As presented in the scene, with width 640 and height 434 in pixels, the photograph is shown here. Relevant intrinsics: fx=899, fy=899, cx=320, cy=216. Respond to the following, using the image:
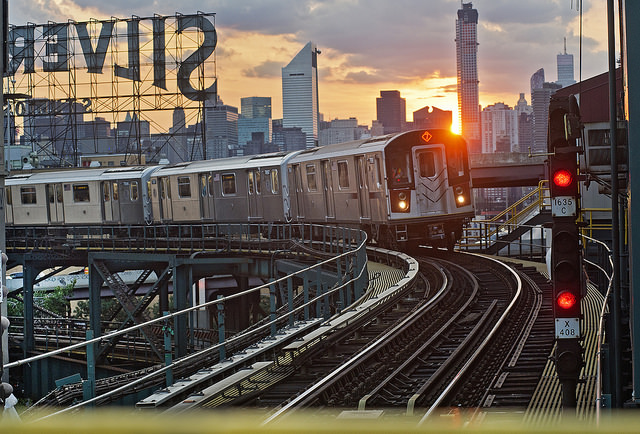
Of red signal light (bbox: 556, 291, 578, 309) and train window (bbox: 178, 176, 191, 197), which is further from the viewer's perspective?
train window (bbox: 178, 176, 191, 197)

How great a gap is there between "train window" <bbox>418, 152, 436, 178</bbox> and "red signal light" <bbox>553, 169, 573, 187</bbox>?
17441 millimetres

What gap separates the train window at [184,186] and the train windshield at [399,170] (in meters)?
14.5

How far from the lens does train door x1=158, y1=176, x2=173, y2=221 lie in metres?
38.0

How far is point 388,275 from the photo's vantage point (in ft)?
68.9

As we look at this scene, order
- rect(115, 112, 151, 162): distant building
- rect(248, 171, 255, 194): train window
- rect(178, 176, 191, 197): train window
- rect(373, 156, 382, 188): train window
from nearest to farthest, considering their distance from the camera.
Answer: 1. rect(373, 156, 382, 188): train window
2. rect(248, 171, 255, 194): train window
3. rect(178, 176, 191, 197): train window
4. rect(115, 112, 151, 162): distant building

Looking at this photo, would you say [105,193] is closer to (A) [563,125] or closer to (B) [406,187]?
(B) [406,187]

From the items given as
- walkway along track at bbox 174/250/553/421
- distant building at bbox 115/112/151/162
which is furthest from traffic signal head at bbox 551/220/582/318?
distant building at bbox 115/112/151/162

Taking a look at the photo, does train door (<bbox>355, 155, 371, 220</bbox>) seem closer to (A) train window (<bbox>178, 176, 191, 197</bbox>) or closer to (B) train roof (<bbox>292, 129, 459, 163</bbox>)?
(B) train roof (<bbox>292, 129, 459, 163</bbox>)

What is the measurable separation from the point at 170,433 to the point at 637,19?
563 centimetres

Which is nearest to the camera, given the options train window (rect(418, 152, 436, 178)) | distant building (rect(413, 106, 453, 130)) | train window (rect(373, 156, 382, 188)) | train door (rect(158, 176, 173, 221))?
train window (rect(373, 156, 382, 188))

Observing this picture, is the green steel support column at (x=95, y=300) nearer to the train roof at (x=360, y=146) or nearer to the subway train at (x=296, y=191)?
the subway train at (x=296, y=191)

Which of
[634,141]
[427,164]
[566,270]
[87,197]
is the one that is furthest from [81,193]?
[634,141]

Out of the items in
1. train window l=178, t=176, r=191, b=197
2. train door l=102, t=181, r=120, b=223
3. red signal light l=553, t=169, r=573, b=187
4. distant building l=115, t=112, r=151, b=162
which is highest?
distant building l=115, t=112, r=151, b=162

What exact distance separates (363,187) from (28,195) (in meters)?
23.0
